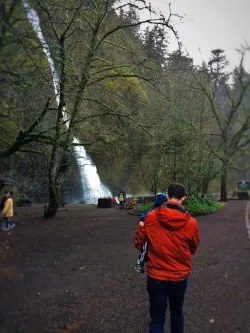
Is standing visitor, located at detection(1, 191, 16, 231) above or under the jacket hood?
under

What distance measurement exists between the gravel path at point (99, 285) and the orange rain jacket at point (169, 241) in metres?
1.69

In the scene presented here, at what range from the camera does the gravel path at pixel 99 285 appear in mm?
5102

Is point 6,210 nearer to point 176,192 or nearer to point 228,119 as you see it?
point 176,192

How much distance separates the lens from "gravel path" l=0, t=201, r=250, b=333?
16.7ft

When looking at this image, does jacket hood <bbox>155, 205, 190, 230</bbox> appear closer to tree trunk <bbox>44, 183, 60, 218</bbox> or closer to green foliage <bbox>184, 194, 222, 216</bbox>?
tree trunk <bbox>44, 183, 60, 218</bbox>

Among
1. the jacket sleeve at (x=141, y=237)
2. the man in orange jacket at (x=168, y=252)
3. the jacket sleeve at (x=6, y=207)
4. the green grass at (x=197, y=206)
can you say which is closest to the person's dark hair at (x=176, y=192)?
the man in orange jacket at (x=168, y=252)

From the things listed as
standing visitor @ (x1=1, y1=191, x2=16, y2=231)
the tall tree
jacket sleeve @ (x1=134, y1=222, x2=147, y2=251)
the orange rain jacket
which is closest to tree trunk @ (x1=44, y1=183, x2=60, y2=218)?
standing visitor @ (x1=1, y1=191, x2=16, y2=231)

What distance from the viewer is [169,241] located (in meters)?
3.72

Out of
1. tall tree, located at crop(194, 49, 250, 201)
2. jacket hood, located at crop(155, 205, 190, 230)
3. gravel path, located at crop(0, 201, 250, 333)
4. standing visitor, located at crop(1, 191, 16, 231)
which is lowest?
gravel path, located at crop(0, 201, 250, 333)

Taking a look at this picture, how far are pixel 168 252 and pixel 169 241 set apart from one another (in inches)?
4.6

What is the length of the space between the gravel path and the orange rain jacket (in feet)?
5.55

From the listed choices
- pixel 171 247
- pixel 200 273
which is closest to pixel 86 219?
pixel 200 273

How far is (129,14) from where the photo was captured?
14.0m

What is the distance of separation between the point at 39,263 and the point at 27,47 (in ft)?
17.7
